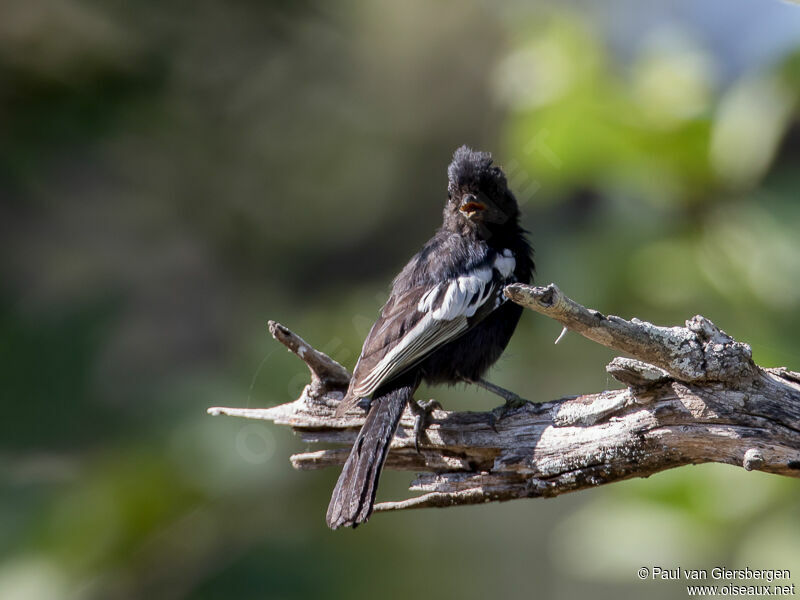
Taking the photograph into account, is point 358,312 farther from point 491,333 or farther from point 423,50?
point 423,50

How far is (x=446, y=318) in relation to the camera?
10.5 ft

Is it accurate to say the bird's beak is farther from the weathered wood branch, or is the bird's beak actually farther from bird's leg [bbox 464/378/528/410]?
the weathered wood branch

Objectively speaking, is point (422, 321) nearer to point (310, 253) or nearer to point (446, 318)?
point (446, 318)

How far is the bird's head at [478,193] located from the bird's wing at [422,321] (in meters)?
0.24

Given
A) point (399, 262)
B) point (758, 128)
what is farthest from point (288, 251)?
point (758, 128)

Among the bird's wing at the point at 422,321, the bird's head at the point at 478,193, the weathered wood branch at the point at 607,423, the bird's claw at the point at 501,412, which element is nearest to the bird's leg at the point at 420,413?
the weathered wood branch at the point at 607,423

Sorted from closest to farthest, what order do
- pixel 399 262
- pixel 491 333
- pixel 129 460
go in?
pixel 491 333 → pixel 129 460 → pixel 399 262

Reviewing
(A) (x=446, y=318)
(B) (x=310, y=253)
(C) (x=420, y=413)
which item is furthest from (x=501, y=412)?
(B) (x=310, y=253)

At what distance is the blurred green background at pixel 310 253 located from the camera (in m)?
→ 3.98

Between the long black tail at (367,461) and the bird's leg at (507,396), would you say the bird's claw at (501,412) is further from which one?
the long black tail at (367,461)

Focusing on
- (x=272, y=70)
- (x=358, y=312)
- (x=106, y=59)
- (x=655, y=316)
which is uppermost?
(x=272, y=70)

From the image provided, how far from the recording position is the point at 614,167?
4223mm

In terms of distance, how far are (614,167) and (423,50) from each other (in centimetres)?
284

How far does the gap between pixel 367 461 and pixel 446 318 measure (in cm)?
67
